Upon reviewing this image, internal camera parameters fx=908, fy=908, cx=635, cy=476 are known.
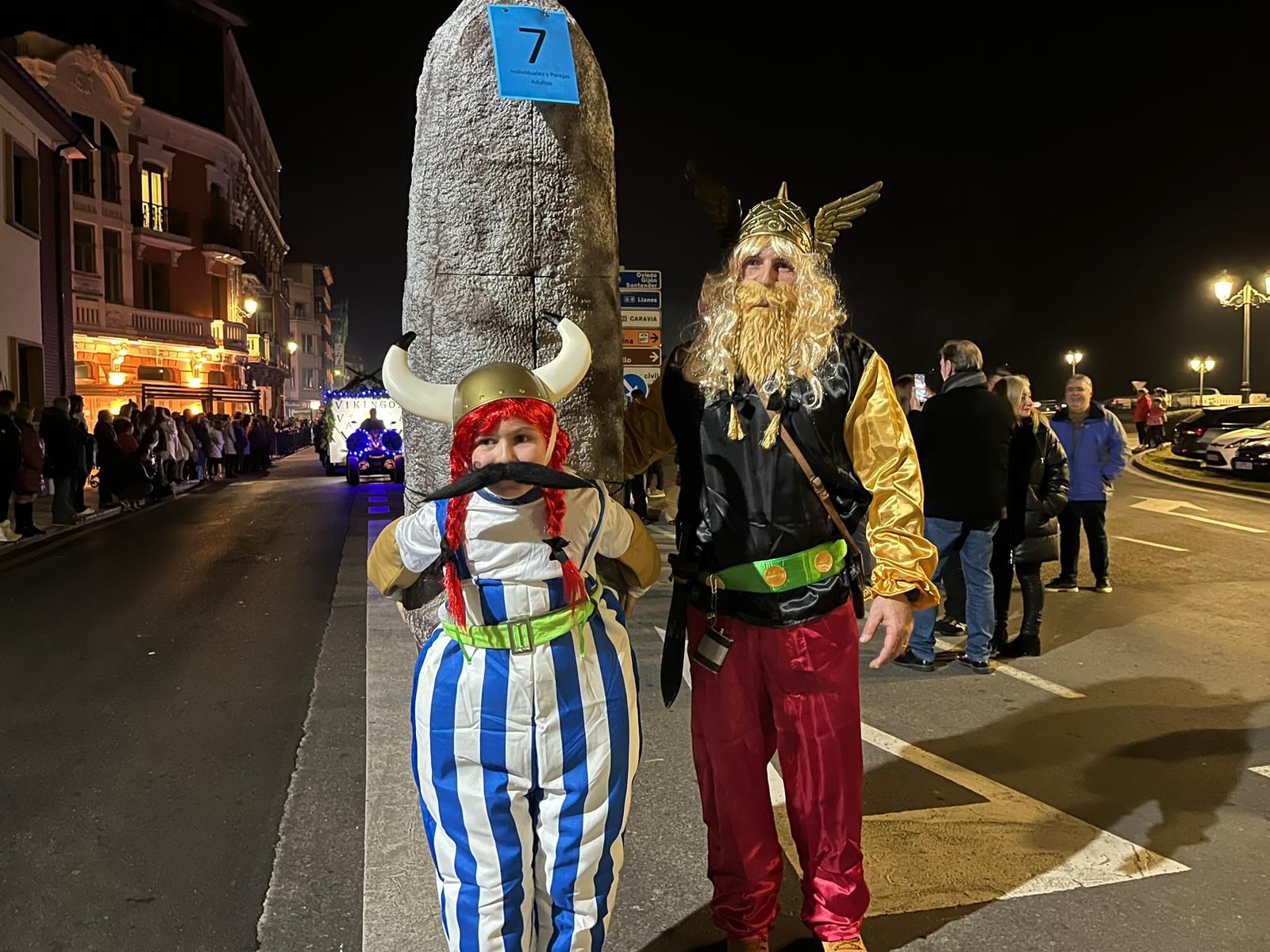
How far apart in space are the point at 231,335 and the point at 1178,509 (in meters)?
34.9

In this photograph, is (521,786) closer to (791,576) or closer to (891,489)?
(791,576)

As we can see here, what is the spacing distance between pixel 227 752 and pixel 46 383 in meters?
18.0

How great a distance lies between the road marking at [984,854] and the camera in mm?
3084

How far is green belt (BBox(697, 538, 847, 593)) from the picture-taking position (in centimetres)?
253

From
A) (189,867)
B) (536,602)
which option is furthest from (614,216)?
(189,867)

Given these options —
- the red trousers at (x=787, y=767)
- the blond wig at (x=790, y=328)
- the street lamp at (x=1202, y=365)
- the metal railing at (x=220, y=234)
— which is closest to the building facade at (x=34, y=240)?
the metal railing at (x=220, y=234)

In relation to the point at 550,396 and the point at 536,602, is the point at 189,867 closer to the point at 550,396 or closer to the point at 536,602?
the point at 536,602

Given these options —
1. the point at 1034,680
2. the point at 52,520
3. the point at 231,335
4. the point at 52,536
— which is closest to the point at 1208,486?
the point at 1034,680

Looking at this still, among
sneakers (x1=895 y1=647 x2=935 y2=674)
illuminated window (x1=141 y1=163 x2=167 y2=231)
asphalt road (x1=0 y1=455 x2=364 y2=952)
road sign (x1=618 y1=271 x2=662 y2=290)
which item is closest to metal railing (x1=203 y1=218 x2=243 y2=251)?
illuminated window (x1=141 y1=163 x2=167 y2=231)

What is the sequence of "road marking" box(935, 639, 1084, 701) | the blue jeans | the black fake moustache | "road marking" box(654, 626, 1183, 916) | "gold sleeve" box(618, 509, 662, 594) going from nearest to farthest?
1. the black fake moustache
2. "gold sleeve" box(618, 509, 662, 594)
3. "road marking" box(654, 626, 1183, 916)
4. "road marking" box(935, 639, 1084, 701)
5. the blue jeans

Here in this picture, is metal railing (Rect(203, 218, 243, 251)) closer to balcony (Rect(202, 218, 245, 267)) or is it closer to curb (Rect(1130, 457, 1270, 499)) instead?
balcony (Rect(202, 218, 245, 267))

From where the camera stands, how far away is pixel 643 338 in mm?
10672

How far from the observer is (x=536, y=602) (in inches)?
81.4

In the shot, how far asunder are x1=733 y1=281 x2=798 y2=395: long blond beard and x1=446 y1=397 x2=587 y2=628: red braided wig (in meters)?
0.72
